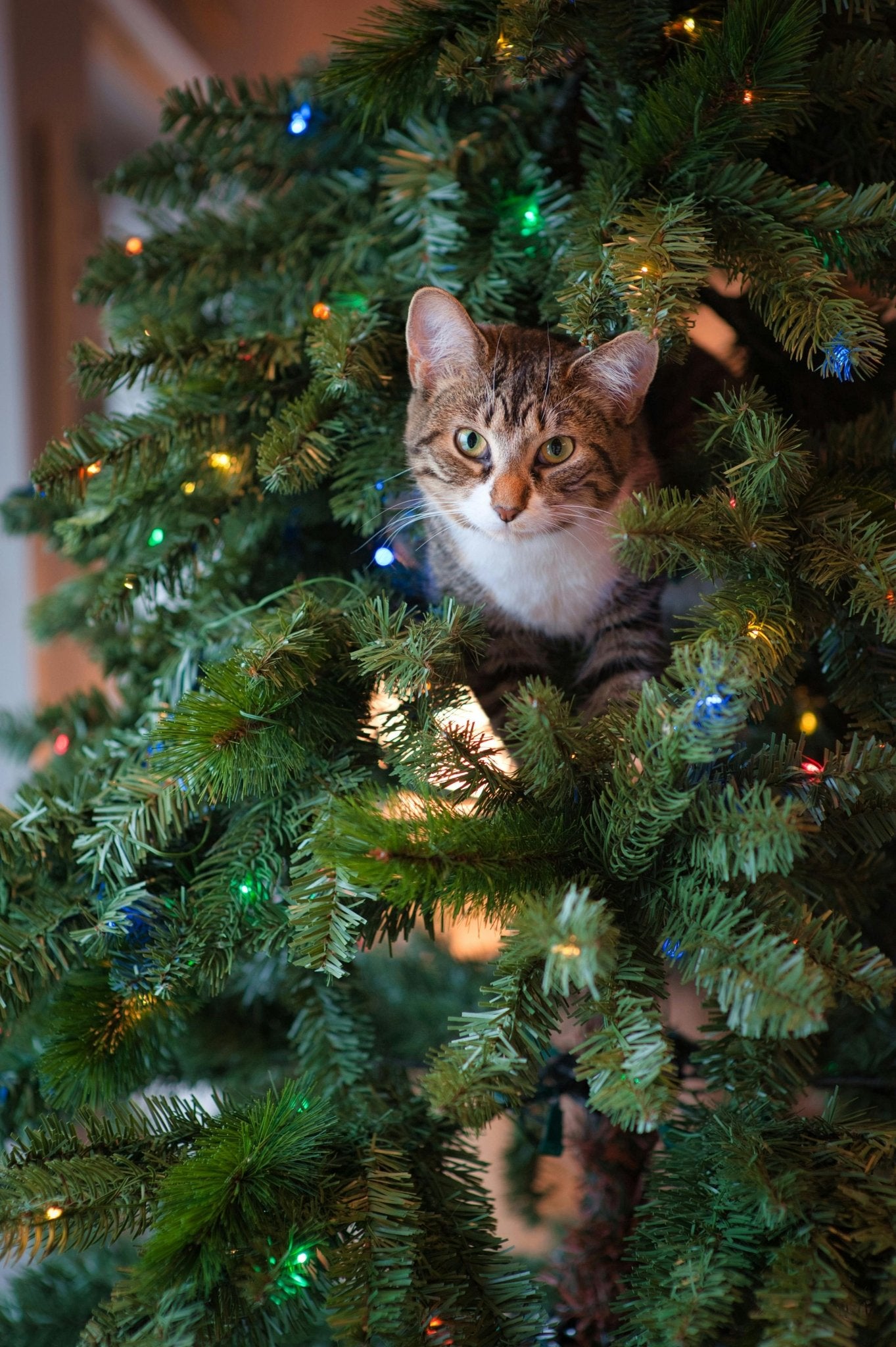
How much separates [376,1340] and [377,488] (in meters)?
0.54

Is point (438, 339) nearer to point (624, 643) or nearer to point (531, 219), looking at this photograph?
point (531, 219)

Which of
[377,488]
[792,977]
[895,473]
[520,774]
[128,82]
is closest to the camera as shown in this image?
[792,977]

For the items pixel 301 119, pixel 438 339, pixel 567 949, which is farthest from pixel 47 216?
pixel 567 949

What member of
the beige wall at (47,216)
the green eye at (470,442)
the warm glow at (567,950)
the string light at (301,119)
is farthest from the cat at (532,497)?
the beige wall at (47,216)

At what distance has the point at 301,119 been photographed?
830mm

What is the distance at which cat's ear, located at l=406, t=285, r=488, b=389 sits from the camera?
0.75 metres

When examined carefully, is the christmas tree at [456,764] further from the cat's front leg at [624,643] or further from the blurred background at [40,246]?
the blurred background at [40,246]

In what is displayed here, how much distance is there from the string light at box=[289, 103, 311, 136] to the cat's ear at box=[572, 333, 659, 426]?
0.31 m

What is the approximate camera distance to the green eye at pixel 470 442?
2.90 ft

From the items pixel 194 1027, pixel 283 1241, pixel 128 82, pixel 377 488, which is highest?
pixel 128 82

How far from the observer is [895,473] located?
0.65 meters

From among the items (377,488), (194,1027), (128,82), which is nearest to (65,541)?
(377,488)

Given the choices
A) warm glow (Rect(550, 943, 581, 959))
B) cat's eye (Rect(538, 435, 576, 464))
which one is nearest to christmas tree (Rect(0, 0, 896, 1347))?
warm glow (Rect(550, 943, 581, 959))

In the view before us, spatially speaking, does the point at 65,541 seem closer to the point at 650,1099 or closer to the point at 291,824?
the point at 291,824
